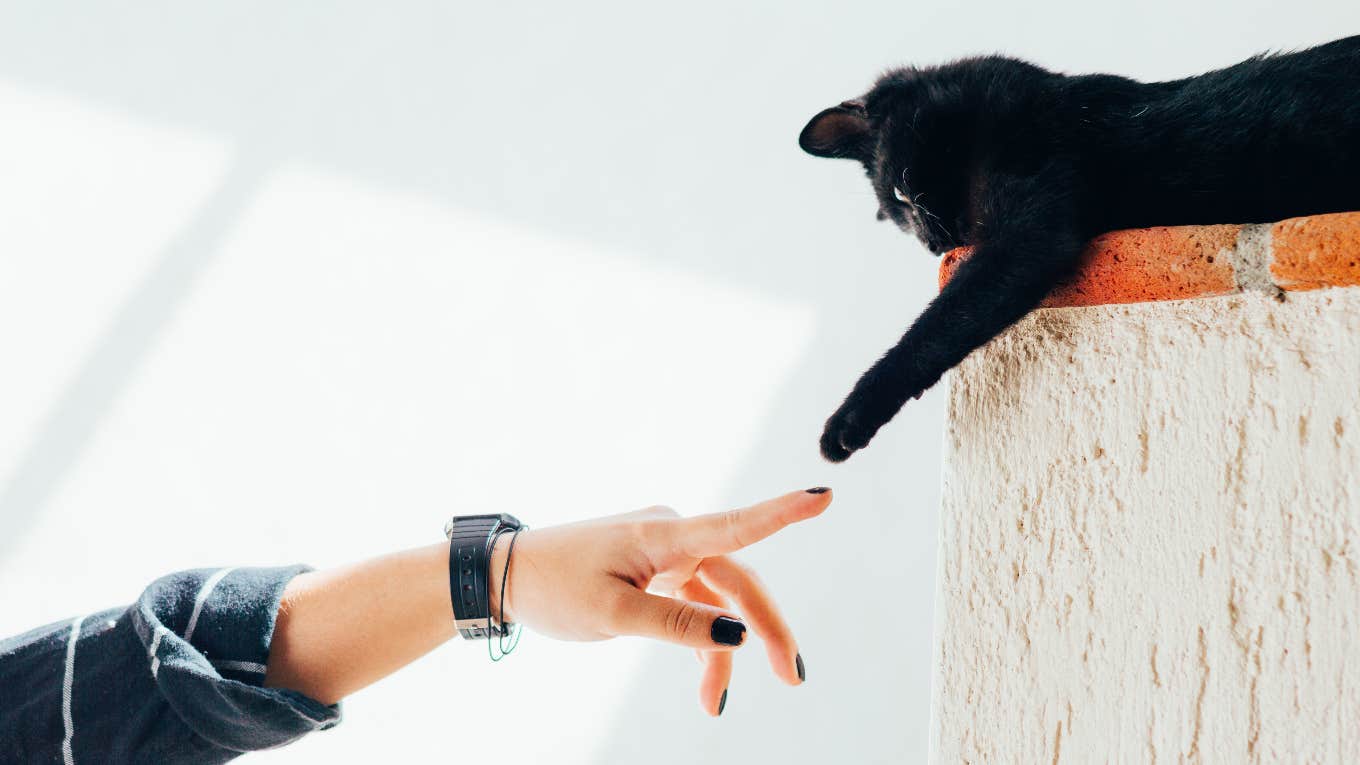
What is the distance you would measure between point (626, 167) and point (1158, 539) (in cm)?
164

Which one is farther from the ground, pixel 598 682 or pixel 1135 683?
pixel 1135 683

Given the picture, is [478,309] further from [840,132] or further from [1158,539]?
[1158,539]

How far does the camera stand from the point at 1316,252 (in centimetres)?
40

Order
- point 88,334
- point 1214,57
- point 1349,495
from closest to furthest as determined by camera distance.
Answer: point 1349,495 → point 1214,57 → point 88,334

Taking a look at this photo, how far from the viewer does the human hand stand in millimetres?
654

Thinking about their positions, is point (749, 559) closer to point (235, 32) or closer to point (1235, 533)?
point (1235, 533)

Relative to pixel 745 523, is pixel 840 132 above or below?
above

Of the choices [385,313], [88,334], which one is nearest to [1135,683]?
[385,313]

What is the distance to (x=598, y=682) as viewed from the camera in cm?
174

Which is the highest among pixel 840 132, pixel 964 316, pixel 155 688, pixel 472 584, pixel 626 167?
pixel 626 167

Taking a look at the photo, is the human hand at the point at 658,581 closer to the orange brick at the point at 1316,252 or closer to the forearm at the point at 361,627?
the forearm at the point at 361,627

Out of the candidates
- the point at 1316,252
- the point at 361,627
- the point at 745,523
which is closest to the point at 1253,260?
the point at 1316,252

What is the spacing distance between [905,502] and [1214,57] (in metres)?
0.94

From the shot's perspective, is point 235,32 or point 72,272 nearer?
point 72,272
